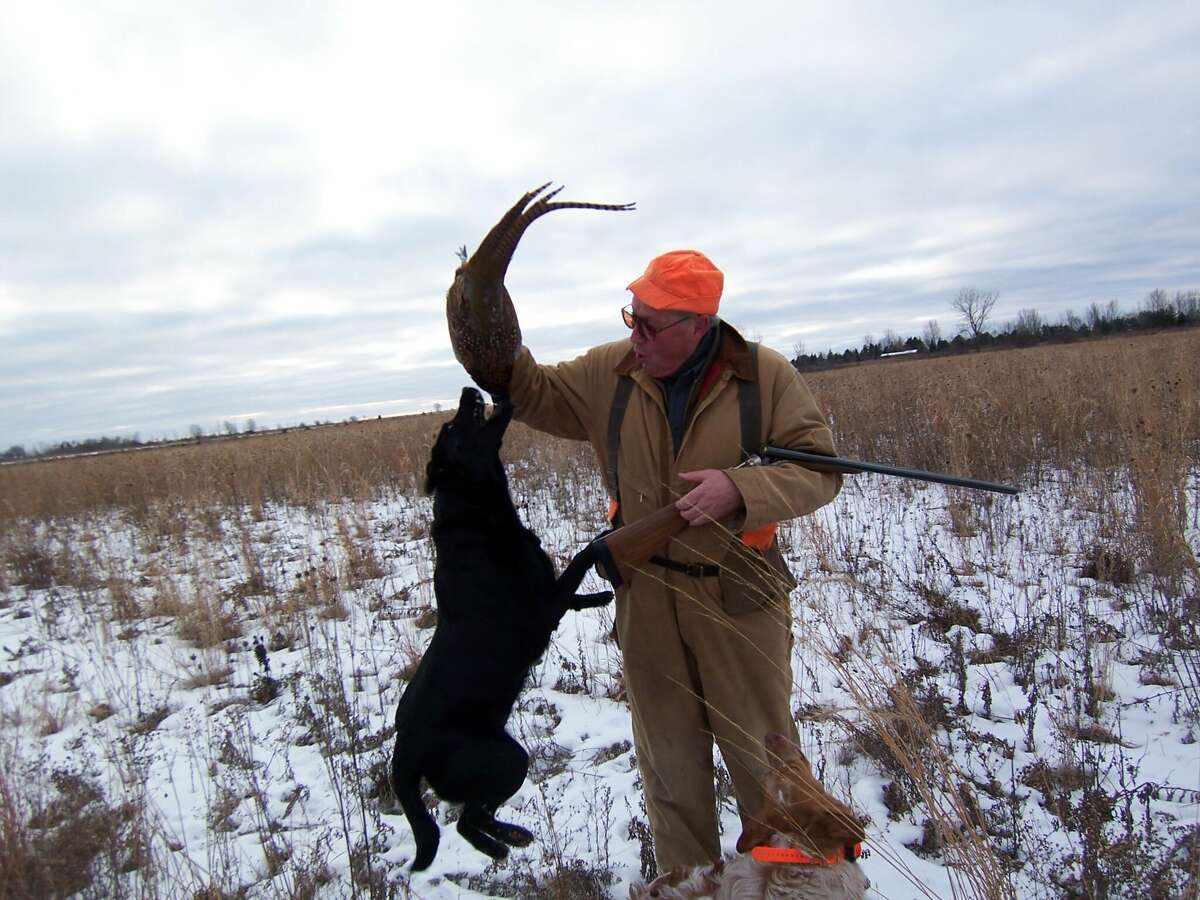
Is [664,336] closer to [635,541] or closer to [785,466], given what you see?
[785,466]

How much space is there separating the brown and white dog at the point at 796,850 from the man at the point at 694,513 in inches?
11.0

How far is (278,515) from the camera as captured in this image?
9688 millimetres

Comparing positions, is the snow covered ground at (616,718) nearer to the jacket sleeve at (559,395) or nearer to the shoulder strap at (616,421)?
the shoulder strap at (616,421)

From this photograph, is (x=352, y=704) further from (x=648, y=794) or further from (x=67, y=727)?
(x=648, y=794)

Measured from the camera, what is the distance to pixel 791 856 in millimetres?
1773

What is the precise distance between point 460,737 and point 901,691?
1.27 m

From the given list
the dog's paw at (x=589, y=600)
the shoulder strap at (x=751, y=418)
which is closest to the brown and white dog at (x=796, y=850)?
the dog's paw at (x=589, y=600)

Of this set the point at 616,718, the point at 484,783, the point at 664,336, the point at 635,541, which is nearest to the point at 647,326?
the point at 664,336

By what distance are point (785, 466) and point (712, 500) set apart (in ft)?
0.98

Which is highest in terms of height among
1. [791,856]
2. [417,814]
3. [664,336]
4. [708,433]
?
[664,336]

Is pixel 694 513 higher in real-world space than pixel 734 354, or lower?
lower

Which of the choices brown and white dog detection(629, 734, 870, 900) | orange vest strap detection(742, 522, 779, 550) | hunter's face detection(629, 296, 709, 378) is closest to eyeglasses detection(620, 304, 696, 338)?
hunter's face detection(629, 296, 709, 378)

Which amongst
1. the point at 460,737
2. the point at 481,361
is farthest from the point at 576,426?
the point at 460,737

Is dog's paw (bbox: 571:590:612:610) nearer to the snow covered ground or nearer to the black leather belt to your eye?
the black leather belt
